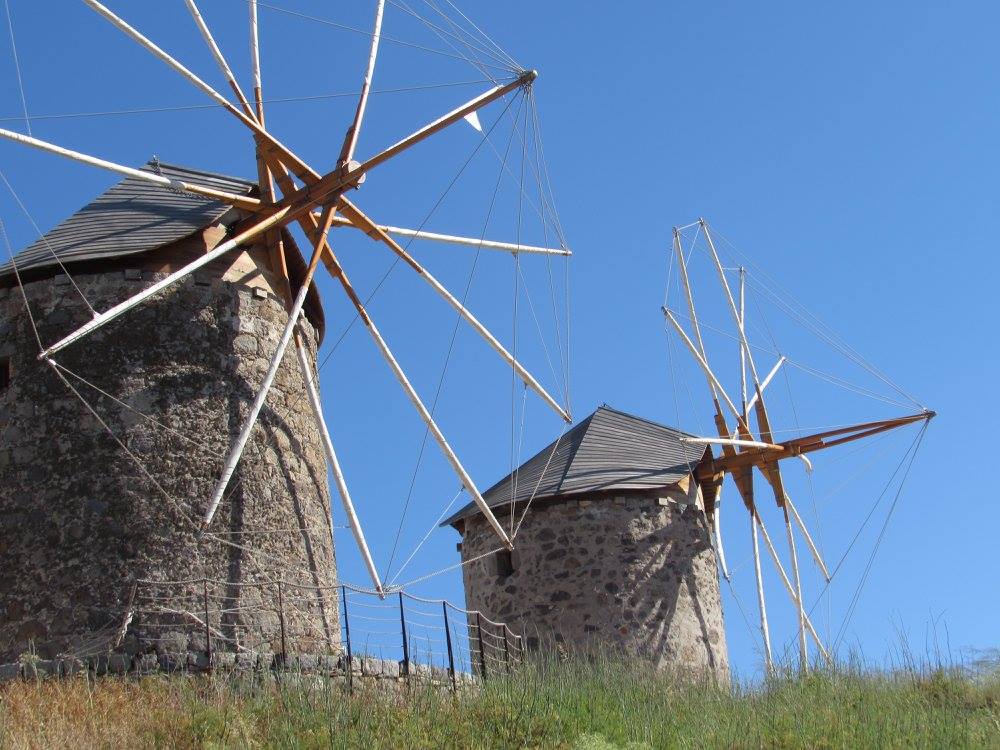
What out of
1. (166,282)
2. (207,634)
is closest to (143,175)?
(166,282)

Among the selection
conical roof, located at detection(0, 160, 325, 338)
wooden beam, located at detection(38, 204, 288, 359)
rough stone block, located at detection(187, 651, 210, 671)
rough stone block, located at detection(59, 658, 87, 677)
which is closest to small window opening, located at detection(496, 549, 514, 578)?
conical roof, located at detection(0, 160, 325, 338)

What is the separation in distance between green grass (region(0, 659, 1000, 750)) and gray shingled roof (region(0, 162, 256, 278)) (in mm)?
3429

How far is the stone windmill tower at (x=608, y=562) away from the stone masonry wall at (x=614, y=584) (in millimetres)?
12

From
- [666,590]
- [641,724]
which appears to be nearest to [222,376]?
[641,724]

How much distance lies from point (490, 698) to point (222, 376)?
380 cm

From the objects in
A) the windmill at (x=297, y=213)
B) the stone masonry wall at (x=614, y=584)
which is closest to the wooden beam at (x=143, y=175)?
the windmill at (x=297, y=213)

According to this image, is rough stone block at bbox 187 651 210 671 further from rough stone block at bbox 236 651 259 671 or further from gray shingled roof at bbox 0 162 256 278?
gray shingled roof at bbox 0 162 256 278

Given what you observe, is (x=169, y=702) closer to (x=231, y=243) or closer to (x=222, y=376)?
(x=222, y=376)

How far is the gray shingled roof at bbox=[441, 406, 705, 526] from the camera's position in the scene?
49.6ft

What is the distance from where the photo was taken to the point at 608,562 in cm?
1460

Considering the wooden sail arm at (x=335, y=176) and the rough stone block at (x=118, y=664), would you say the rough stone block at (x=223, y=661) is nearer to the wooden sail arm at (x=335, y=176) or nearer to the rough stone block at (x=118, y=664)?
the rough stone block at (x=118, y=664)

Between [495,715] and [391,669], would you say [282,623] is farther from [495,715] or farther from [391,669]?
[495,715]

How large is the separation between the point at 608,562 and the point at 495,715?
7.51 metres

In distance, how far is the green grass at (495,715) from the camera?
22.1ft
